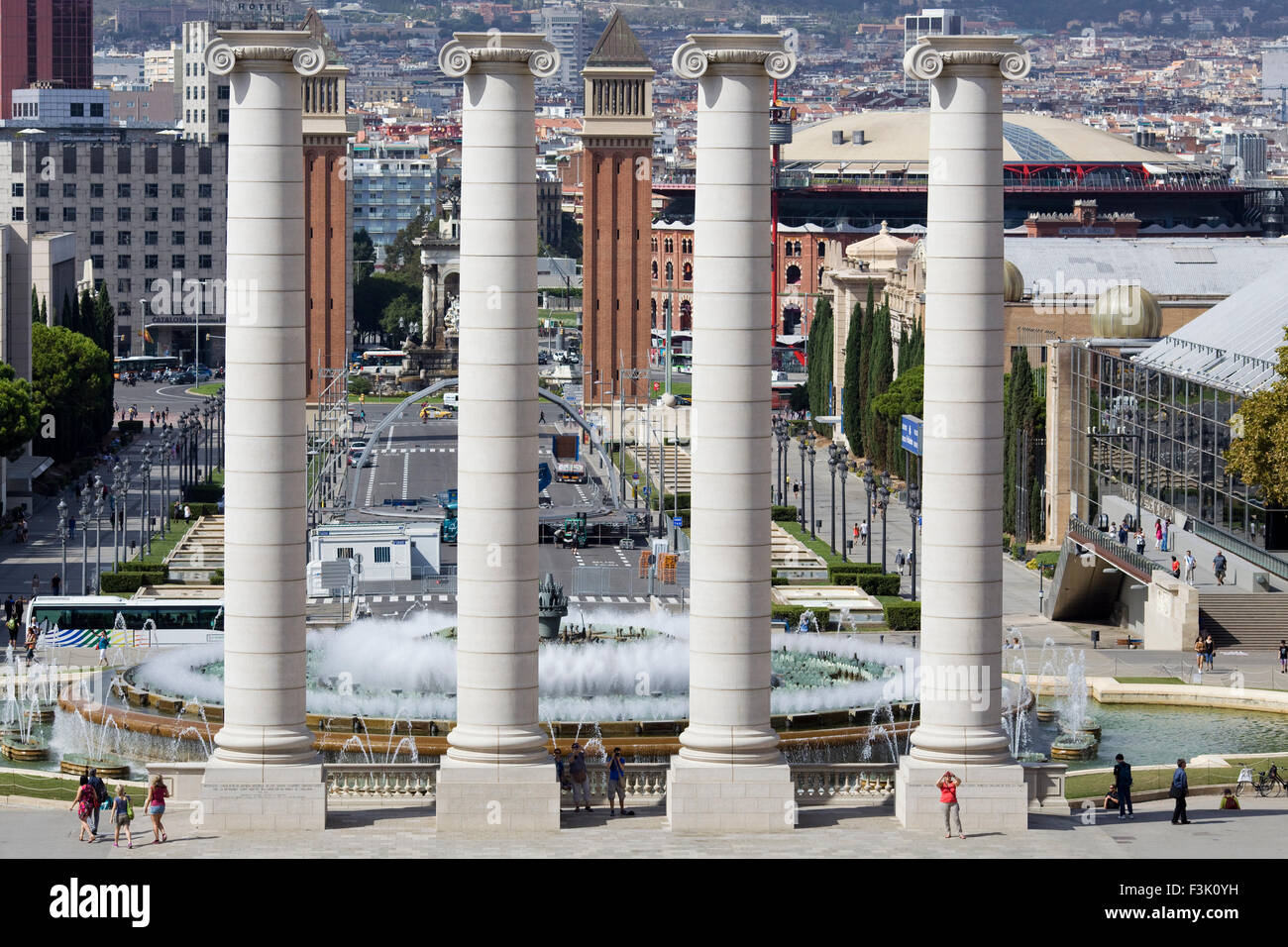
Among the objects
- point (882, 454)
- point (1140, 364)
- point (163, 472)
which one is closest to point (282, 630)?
point (1140, 364)

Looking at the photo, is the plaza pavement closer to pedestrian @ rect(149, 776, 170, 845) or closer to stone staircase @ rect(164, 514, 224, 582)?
pedestrian @ rect(149, 776, 170, 845)

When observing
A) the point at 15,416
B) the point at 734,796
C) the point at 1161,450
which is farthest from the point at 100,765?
the point at 15,416

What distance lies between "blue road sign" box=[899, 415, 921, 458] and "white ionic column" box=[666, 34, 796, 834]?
75536mm

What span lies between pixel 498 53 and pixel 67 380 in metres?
100

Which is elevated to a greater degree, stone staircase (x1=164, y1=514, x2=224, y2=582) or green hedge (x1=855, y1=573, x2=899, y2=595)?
stone staircase (x1=164, y1=514, x2=224, y2=582)

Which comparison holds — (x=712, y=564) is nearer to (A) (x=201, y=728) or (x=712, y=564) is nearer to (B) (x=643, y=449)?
(A) (x=201, y=728)

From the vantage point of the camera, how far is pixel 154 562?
110438 millimetres

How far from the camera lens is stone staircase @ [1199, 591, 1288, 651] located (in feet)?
293

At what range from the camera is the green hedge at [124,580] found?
10219cm

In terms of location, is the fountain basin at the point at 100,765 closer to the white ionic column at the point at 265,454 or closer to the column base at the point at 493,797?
the white ionic column at the point at 265,454

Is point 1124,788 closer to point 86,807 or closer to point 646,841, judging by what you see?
point 646,841

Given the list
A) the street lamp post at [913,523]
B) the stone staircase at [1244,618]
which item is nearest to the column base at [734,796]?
the stone staircase at [1244,618]

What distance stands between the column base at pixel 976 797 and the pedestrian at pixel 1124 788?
17.8 ft

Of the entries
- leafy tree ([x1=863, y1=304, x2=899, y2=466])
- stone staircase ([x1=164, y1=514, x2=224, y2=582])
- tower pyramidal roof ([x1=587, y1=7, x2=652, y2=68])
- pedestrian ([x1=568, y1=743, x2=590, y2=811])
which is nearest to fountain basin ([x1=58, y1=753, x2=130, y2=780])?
pedestrian ([x1=568, y1=743, x2=590, y2=811])
